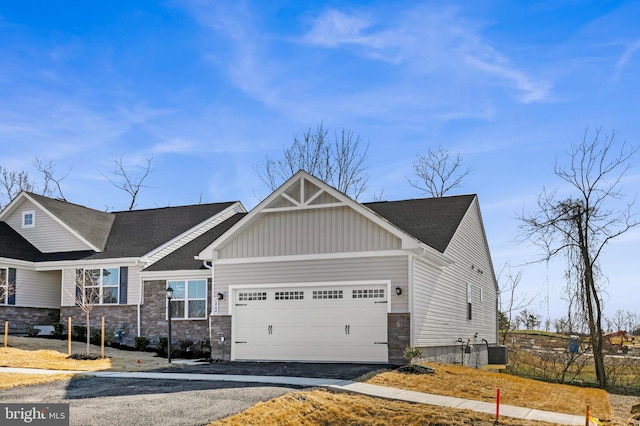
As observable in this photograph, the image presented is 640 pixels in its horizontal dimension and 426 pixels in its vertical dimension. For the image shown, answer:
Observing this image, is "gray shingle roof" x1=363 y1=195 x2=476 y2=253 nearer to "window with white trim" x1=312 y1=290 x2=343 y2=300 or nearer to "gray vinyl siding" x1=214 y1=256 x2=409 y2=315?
"gray vinyl siding" x1=214 y1=256 x2=409 y2=315

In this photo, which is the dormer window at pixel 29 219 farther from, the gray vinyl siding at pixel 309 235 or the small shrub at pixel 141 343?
the gray vinyl siding at pixel 309 235

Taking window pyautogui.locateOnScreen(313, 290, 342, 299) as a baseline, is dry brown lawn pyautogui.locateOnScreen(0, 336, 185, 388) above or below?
below

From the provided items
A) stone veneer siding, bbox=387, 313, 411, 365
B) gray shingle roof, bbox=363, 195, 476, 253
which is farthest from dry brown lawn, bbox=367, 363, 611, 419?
gray shingle roof, bbox=363, 195, 476, 253

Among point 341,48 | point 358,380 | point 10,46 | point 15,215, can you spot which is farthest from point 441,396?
point 15,215

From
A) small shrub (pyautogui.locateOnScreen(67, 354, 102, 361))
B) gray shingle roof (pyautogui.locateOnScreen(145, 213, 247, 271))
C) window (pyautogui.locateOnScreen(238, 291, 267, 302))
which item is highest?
gray shingle roof (pyautogui.locateOnScreen(145, 213, 247, 271))

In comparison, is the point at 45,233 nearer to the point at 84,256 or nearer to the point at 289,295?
the point at 84,256

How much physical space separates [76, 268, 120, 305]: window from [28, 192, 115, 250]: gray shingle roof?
1.46 m

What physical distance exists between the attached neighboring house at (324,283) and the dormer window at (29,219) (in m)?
12.8

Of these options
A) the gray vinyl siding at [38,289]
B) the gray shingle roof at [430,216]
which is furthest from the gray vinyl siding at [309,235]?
the gray vinyl siding at [38,289]

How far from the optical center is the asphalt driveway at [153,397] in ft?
37.0

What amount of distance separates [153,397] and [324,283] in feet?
27.2

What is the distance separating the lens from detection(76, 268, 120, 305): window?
27.9 m

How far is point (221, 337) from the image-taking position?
22016 mm

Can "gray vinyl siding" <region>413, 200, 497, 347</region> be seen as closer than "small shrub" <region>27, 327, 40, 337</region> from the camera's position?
Yes
